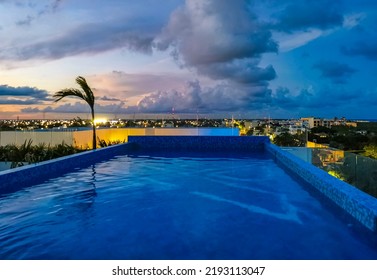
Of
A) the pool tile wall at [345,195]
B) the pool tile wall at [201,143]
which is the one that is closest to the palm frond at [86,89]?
the pool tile wall at [201,143]

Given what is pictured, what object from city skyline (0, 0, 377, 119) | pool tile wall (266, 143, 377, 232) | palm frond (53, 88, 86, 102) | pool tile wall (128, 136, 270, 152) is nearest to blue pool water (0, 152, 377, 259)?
pool tile wall (266, 143, 377, 232)

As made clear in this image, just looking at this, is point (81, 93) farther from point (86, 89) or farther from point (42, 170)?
point (42, 170)

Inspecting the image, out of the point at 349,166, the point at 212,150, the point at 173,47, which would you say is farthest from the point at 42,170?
the point at 173,47

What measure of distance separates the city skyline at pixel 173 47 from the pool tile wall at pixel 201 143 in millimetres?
2514

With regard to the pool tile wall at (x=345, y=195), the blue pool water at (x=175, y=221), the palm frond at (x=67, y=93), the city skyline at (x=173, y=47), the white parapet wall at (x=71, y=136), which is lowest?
the blue pool water at (x=175, y=221)

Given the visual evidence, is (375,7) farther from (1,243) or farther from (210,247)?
(1,243)

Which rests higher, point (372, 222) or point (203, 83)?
point (203, 83)

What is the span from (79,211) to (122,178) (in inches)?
109

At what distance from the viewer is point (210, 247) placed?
137 inches

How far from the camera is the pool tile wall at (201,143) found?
14680 mm

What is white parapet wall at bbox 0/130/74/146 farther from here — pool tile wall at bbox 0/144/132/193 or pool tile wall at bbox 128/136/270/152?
pool tile wall at bbox 128/136/270/152

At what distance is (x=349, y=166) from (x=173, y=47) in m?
11.8

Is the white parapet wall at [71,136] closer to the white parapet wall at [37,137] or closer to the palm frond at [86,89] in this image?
the white parapet wall at [37,137]
